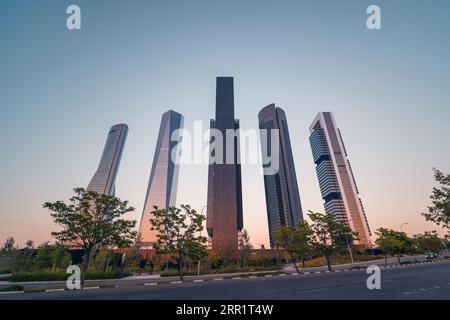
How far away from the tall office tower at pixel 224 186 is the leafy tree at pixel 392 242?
6438 cm

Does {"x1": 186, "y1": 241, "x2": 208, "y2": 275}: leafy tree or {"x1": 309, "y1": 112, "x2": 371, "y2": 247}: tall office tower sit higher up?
{"x1": 309, "y1": 112, "x2": 371, "y2": 247}: tall office tower

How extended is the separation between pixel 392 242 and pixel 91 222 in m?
57.8

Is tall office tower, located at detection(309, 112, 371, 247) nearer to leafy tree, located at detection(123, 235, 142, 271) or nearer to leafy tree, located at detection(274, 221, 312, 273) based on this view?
leafy tree, located at detection(274, 221, 312, 273)

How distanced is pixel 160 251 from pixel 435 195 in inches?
1245

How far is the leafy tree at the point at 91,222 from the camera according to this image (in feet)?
76.3

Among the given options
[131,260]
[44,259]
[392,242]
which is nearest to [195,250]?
[131,260]

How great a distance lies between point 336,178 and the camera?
168 meters

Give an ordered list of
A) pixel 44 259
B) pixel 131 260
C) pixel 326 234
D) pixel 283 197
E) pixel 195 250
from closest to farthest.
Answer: pixel 195 250 → pixel 326 234 → pixel 44 259 → pixel 131 260 → pixel 283 197

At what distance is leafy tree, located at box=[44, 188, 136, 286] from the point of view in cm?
2325

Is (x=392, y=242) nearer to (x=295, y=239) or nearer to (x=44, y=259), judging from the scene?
(x=295, y=239)

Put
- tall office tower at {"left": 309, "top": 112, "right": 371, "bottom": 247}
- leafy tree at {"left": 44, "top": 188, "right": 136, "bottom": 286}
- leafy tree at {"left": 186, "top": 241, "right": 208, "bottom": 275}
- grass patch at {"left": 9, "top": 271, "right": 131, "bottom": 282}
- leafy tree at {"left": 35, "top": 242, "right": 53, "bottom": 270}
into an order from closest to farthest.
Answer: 1. leafy tree at {"left": 44, "top": 188, "right": 136, "bottom": 286}
2. leafy tree at {"left": 186, "top": 241, "right": 208, "bottom": 275}
3. grass patch at {"left": 9, "top": 271, "right": 131, "bottom": 282}
4. leafy tree at {"left": 35, "top": 242, "right": 53, "bottom": 270}
5. tall office tower at {"left": 309, "top": 112, "right": 371, "bottom": 247}

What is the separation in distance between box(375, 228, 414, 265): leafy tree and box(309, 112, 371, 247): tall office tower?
97139 millimetres

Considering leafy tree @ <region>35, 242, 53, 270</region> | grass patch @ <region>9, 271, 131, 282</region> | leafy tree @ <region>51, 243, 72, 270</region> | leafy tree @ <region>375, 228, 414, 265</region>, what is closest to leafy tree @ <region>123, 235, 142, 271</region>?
leafy tree @ <region>51, 243, 72, 270</region>

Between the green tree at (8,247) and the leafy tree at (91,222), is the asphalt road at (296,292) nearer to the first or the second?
the leafy tree at (91,222)
